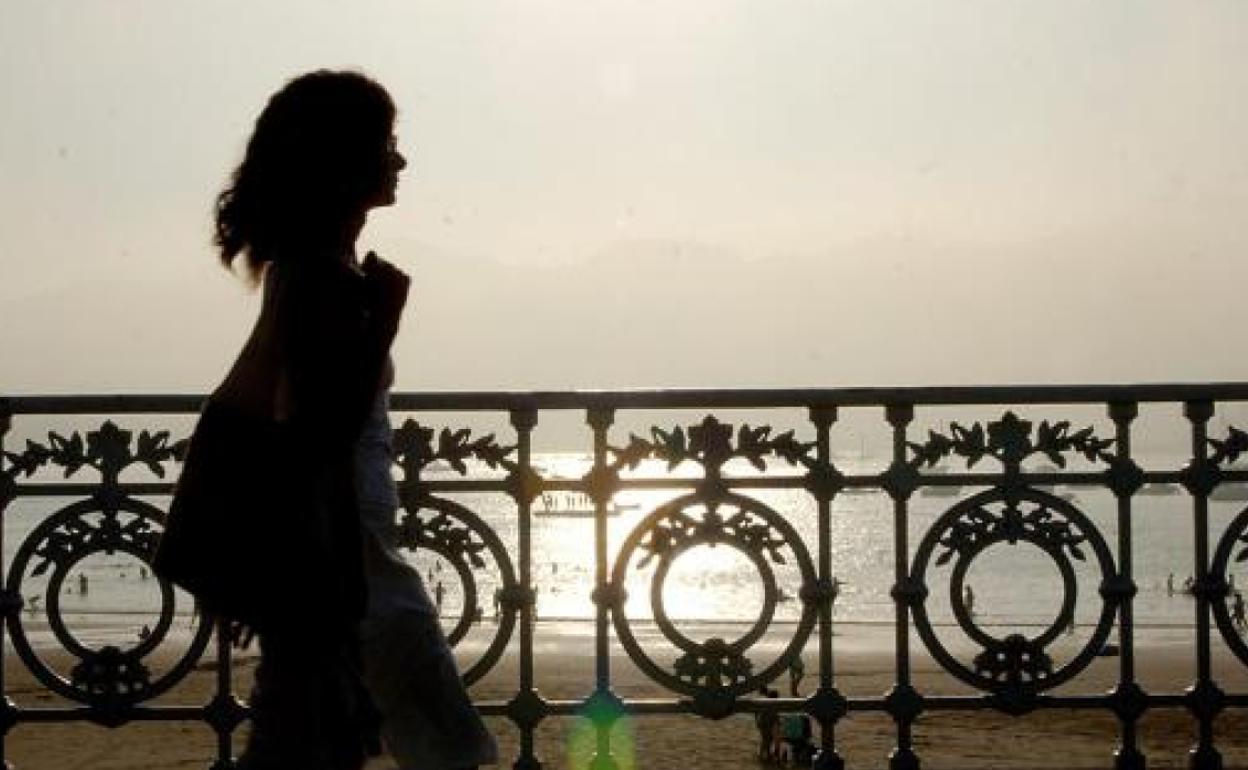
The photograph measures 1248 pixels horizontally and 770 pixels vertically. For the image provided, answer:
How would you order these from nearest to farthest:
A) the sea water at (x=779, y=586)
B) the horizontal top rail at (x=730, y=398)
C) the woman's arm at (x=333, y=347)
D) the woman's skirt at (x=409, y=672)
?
the woman's arm at (x=333, y=347) < the woman's skirt at (x=409, y=672) < the horizontal top rail at (x=730, y=398) < the sea water at (x=779, y=586)

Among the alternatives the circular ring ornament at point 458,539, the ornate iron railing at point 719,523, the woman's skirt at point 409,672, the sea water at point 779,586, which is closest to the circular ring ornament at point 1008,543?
the ornate iron railing at point 719,523

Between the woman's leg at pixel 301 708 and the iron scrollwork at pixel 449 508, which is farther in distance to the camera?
the iron scrollwork at pixel 449 508

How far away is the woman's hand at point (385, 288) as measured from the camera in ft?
13.0

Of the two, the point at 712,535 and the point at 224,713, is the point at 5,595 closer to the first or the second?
the point at 224,713

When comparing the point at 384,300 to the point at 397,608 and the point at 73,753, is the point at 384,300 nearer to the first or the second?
the point at 397,608

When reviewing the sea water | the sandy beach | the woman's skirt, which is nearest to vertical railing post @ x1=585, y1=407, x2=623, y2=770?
the woman's skirt

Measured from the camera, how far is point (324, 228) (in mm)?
4078

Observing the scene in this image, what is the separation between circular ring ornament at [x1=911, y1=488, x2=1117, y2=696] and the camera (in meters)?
6.86

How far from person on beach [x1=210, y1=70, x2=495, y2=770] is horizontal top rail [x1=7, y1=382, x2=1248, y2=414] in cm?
239

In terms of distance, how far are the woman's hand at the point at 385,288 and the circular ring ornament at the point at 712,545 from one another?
2904 mm

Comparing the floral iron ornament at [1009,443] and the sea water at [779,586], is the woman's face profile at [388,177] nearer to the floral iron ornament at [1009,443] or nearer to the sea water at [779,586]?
the floral iron ornament at [1009,443]

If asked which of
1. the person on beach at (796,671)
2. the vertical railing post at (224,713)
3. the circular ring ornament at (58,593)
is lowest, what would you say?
the person on beach at (796,671)

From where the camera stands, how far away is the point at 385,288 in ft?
13.0

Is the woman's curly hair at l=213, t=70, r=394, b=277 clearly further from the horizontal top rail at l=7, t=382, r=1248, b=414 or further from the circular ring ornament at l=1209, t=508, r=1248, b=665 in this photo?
the circular ring ornament at l=1209, t=508, r=1248, b=665
